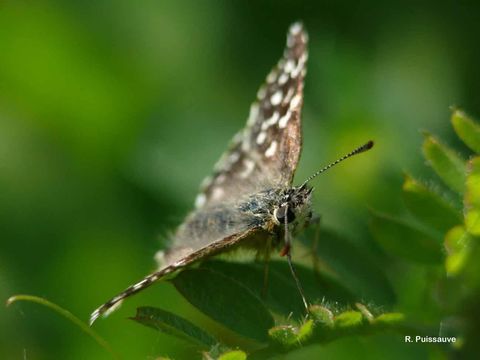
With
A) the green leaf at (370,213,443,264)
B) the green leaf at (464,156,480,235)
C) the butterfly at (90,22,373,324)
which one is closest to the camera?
the green leaf at (464,156,480,235)

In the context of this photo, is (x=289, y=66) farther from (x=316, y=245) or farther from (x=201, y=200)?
(x=316, y=245)

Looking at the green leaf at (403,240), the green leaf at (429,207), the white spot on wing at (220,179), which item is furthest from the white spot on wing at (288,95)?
the green leaf at (429,207)

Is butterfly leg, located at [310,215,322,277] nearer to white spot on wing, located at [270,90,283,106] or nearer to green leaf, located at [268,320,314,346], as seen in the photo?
green leaf, located at [268,320,314,346]

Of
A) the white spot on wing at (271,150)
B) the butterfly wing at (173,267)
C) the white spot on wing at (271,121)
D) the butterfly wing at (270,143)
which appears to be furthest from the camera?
the white spot on wing at (271,121)

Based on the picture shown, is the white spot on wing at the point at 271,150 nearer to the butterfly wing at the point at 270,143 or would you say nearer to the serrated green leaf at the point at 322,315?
the butterfly wing at the point at 270,143

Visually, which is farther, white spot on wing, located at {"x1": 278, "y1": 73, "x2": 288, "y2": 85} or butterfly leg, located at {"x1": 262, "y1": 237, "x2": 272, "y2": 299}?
white spot on wing, located at {"x1": 278, "y1": 73, "x2": 288, "y2": 85}

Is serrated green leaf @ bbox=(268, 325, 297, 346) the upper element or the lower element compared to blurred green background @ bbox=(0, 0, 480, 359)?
lower

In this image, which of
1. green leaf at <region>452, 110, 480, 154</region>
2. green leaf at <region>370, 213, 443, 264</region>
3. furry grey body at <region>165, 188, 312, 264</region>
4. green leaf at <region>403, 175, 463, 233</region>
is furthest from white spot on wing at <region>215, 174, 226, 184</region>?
green leaf at <region>452, 110, 480, 154</region>
